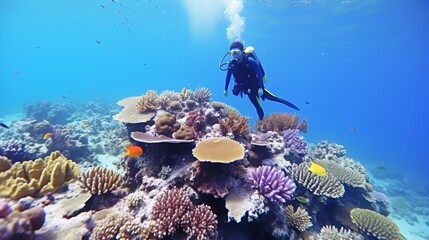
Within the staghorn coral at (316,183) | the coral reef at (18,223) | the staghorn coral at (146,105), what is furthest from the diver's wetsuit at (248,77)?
the coral reef at (18,223)

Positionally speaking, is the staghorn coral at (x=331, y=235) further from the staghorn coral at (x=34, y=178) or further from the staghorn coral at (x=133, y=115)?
the staghorn coral at (x=34, y=178)

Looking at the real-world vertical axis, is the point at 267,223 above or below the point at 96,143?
above

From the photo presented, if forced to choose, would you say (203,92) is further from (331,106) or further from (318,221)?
(331,106)

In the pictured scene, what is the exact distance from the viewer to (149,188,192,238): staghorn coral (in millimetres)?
4074

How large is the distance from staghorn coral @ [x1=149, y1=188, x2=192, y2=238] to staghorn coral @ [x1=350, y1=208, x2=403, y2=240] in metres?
5.57

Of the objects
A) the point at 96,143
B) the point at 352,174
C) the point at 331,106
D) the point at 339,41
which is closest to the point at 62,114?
the point at 96,143

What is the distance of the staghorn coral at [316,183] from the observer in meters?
6.66

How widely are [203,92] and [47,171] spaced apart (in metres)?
5.73

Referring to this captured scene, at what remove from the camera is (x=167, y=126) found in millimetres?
6367

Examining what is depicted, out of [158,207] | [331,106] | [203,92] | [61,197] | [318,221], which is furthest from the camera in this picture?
[331,106]

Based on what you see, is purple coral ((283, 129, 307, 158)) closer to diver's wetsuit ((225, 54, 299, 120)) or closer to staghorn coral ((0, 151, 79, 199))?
diver's wetsuit ((225, 54, 299, 120))

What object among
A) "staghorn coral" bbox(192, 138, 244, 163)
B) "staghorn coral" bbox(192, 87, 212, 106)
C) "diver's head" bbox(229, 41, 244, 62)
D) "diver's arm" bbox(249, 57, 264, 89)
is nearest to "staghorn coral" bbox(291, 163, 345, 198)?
"staghorn coral" bbox(192, 138, 244, 163)

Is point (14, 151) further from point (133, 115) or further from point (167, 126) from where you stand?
point (167, 126)

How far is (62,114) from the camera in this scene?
22078mm
